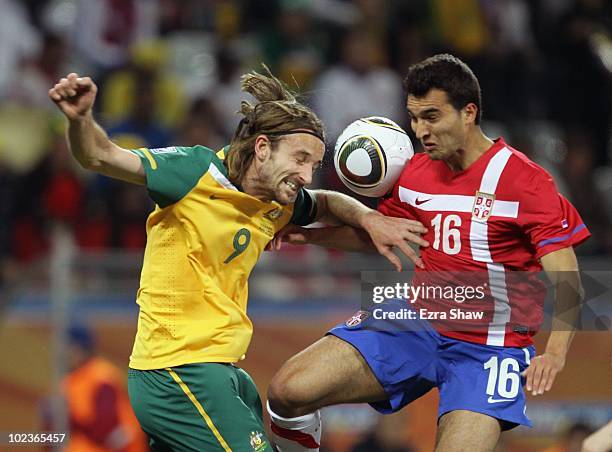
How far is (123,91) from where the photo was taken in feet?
35.3

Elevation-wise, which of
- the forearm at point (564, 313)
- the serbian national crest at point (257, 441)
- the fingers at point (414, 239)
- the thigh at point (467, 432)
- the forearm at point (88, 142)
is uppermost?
the forearm at point (88, 142)

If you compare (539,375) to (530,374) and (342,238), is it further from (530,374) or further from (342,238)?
(342,238)

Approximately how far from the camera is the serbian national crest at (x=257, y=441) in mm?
5051

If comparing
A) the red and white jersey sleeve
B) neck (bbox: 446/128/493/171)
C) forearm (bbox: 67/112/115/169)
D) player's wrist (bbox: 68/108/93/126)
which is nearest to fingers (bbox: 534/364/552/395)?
the red and white jersey sleeve

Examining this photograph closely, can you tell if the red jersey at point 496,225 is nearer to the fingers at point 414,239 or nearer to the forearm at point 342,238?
the fingers at point 414,239

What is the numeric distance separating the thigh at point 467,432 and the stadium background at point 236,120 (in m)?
3.07

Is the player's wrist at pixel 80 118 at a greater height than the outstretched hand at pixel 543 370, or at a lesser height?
greater

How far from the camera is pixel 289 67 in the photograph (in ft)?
36.8

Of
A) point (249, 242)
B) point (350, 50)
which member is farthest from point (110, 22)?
point (249, 242)

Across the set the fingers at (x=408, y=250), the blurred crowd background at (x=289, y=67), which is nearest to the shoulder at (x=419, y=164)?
the fingers at (x=408, y=250)

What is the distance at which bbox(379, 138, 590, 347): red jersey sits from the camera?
5.41 m

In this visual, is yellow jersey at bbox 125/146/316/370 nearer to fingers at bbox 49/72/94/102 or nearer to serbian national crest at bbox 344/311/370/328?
fingers at bbox 49/72/94/102

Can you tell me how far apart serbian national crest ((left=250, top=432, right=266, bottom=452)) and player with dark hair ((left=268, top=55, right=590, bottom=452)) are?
420 millimetres

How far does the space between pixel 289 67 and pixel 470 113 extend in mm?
5830
